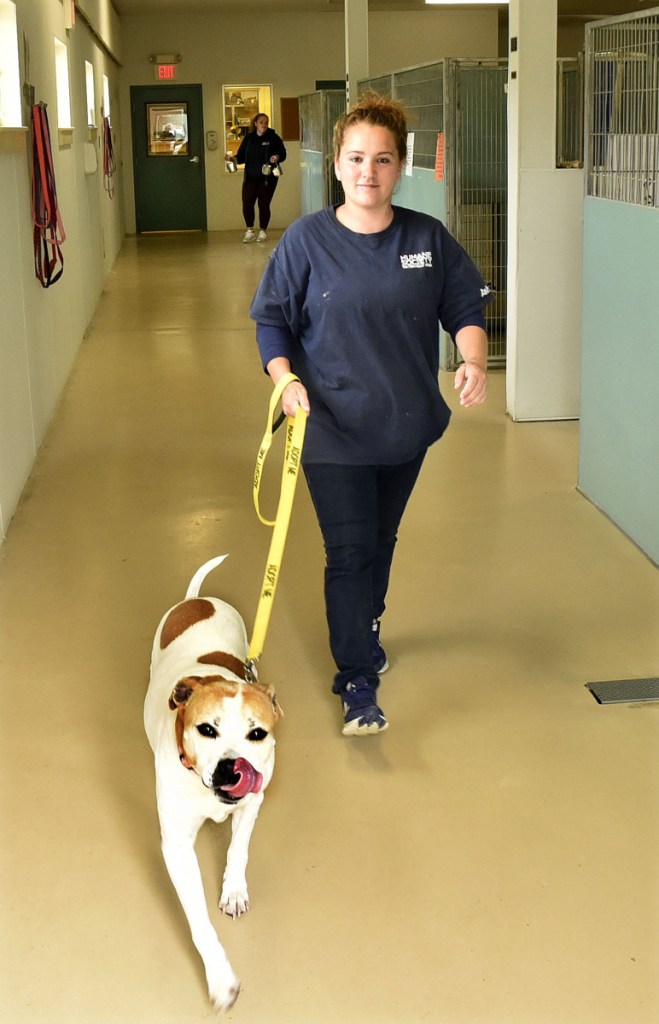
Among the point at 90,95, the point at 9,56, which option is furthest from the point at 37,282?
the point at 90,95

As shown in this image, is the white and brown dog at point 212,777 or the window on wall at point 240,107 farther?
the window on wall at point 240,107

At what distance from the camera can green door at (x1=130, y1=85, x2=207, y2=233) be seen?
16562mm

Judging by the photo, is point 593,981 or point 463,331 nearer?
point 593,981

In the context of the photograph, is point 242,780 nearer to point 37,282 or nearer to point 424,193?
point 37,282

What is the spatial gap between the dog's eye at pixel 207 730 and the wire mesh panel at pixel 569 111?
14.8 ft

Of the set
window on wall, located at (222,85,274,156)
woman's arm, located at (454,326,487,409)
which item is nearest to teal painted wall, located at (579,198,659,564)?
woman's arm, located at (454,326,487,409)

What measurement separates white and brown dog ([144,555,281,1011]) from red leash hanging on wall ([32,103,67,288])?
12.3 ft

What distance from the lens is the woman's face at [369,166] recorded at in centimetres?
248

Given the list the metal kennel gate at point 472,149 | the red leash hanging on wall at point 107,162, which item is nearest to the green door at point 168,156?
the red leash hanging on wall at point 107,162

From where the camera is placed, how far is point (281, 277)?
2.56 metres

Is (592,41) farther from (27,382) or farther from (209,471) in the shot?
(27,382)

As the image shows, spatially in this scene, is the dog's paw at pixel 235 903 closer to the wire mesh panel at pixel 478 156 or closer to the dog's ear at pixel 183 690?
the dog's ear at pixel 183 690

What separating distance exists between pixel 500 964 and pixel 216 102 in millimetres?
16189

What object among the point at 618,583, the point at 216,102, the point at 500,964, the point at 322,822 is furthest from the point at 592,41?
the point at 216,102
